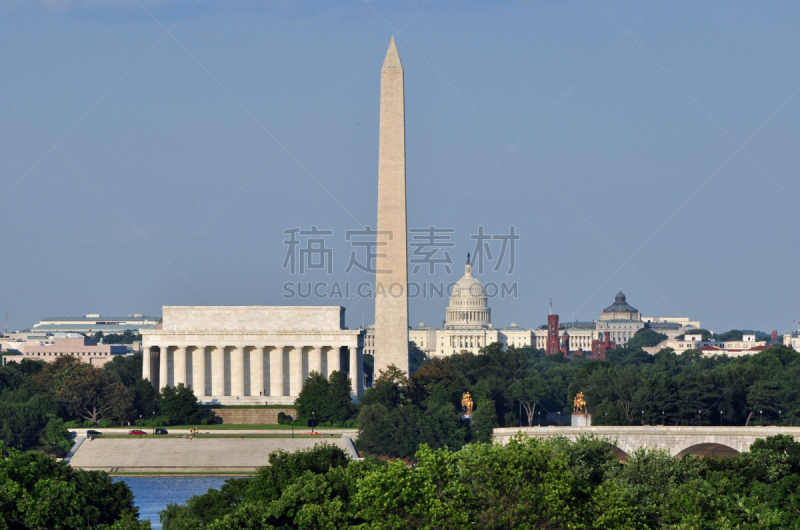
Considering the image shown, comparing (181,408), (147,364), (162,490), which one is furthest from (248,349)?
(162,490)

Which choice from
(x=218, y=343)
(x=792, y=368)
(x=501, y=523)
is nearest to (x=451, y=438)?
(x=218, y=343)

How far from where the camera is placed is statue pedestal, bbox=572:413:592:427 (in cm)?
9750

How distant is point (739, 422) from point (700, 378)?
3.73 m

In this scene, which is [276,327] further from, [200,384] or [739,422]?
[739,422]

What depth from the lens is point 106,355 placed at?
16362cm

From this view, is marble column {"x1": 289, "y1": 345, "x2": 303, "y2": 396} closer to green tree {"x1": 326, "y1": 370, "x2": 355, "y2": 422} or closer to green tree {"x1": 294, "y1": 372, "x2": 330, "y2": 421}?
green tree {"x1": 294, "y1": 372, "x2": 330, "y2": 421}

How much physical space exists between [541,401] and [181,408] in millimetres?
28886

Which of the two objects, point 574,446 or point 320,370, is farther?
point 320,370

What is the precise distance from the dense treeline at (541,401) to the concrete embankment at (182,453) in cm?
391

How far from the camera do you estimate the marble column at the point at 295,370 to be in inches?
4321

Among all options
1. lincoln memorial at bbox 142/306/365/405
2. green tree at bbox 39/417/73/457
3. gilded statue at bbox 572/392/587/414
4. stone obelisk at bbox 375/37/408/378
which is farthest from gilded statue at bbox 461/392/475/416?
green tree at bbox 39/417/73/457

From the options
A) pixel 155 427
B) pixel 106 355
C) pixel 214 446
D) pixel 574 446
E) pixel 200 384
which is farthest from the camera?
pixel 106 355

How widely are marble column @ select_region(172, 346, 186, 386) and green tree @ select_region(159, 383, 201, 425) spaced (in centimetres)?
1173

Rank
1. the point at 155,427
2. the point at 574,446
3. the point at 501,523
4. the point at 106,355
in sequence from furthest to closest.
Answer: the point at 106,355 → the point at 155,427 → the point at 574,446 → the point at 501,523
